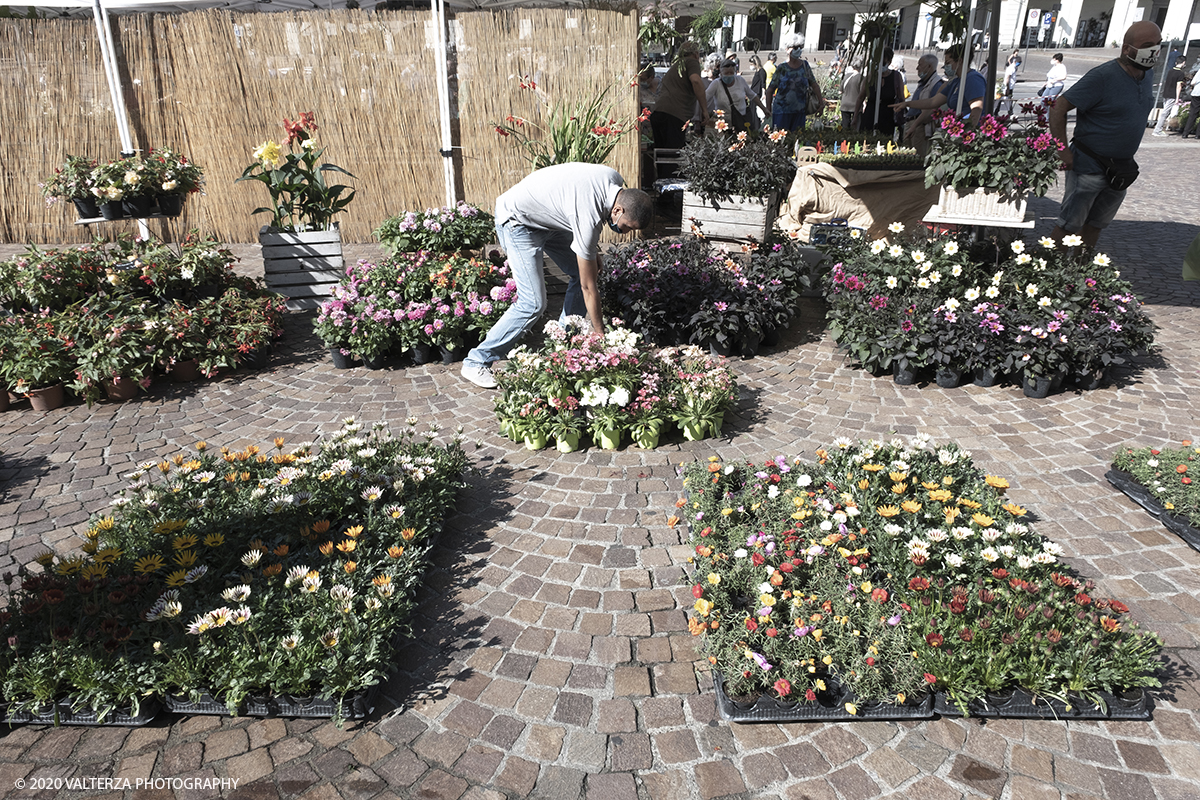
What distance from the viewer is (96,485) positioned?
400 cm

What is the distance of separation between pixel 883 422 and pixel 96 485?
15.0ft

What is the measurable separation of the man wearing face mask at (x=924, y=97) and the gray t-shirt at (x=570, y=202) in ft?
20.3

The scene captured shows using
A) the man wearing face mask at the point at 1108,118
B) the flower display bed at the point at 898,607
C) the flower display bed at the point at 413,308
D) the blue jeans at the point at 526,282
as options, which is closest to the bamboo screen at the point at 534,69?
the flower display bed at the point at 413,308

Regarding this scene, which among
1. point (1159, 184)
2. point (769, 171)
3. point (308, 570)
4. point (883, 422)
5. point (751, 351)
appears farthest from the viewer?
point (1159, 184)

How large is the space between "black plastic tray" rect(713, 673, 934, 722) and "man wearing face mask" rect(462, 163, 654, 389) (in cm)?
255

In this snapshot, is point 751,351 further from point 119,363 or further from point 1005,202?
point 119,363

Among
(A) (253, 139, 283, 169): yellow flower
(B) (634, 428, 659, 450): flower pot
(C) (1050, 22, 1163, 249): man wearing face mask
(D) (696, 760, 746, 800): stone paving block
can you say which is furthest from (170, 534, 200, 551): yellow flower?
(C) (1050, 22, 1163, 249): man wearing face mask

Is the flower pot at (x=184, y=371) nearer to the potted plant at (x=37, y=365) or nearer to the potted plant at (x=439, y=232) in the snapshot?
the potted plant at (x=37, y=365)

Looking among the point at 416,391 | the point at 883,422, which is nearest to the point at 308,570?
the point at 416,391

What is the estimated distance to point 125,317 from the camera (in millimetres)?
5188

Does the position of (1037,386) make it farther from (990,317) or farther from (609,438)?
(609,438)

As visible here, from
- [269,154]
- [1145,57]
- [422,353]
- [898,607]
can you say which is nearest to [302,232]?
[269,154]

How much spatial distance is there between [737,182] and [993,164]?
2.00 metres

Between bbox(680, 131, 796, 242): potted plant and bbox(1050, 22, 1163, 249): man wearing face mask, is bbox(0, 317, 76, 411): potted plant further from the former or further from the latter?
bbox(1050, 22, 1163, 249): man wearing face mask
